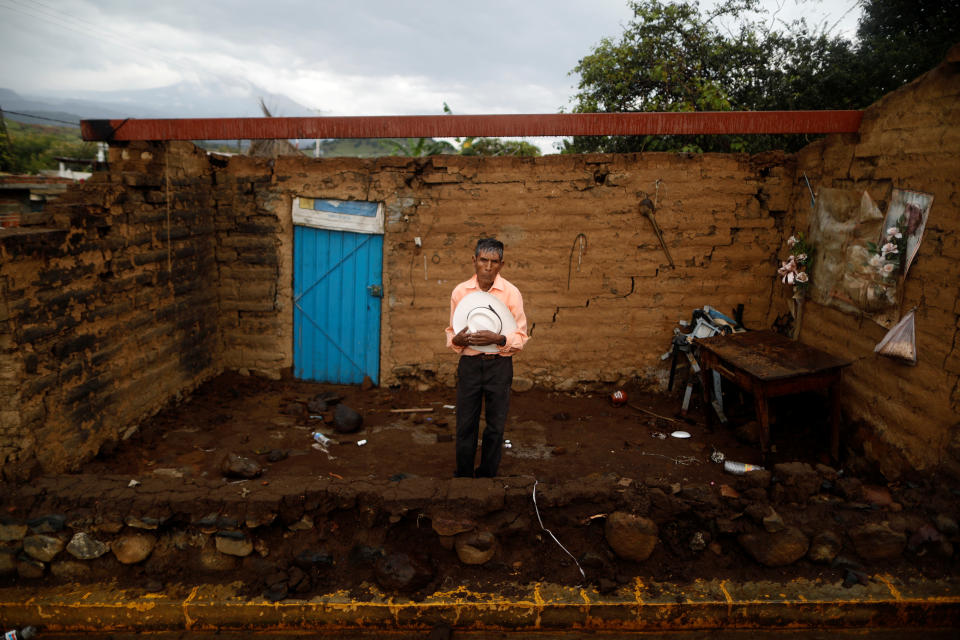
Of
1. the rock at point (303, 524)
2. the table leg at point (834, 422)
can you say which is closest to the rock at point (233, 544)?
the rock at point (303, 524)

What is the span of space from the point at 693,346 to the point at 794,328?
107cm

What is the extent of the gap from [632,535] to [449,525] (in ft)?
3.87

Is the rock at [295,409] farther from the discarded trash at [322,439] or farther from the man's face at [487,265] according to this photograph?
the man's face at [487,265]

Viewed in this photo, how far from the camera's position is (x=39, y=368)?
4.43 meters

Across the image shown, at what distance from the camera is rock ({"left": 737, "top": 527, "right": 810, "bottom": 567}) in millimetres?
3824

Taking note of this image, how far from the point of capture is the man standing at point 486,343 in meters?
4.09

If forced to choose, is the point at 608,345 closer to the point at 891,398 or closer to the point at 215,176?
the point at 891,398

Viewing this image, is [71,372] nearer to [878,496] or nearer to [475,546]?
[475,546]

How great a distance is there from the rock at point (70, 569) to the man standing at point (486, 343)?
2.55 meters

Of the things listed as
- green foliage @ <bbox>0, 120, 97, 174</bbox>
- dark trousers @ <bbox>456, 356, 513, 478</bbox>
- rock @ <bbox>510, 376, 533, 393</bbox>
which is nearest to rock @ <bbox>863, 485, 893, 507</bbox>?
dark trousers @ <bbox>456, 356, 513, 478</bbox>

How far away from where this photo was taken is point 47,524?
3732 millimetres

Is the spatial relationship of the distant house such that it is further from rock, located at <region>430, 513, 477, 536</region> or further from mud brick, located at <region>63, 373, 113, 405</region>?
rock, located at <region>430, 513, 477, 536</region>

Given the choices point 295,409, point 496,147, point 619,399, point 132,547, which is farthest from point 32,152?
point 619,399

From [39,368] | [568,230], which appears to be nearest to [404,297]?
[568,230]
